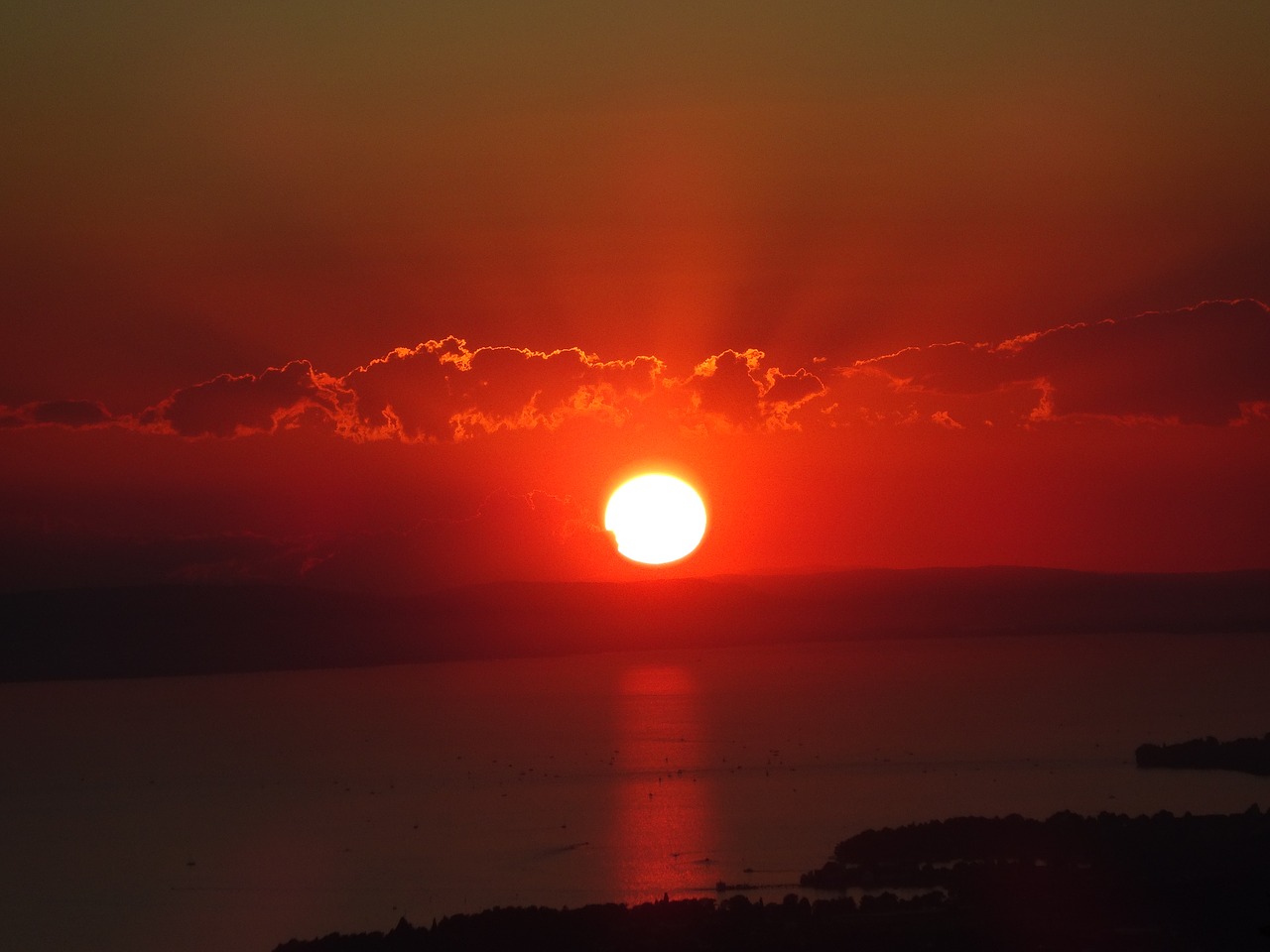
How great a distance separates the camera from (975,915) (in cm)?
2200

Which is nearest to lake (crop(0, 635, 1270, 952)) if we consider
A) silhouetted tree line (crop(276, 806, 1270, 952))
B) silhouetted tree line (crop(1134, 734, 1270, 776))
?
silhouetted tree line (crop(1134, 734, 1270, 776))

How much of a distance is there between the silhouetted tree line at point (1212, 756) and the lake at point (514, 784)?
1483 mm

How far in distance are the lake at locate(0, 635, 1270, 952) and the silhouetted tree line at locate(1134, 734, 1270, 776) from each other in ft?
4.86

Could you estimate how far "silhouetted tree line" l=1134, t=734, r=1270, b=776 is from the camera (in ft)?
150

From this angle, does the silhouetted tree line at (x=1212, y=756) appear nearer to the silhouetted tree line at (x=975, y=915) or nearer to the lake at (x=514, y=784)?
the lake at (x=514, y=784)

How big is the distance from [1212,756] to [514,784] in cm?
2412

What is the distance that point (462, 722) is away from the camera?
7312 cm

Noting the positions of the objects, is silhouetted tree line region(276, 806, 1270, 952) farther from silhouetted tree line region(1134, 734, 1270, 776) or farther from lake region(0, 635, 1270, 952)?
silhouetted tree line region(1134, 734, 1270, 776)

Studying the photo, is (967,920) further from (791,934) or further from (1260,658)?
(1260,658)

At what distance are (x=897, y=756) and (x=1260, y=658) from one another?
74677 millimetres

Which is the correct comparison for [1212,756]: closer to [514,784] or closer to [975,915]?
[514,784]

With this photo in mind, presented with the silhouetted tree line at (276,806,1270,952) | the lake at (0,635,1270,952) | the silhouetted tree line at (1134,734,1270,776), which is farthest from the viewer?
the silhouetted tree line at (1134,734,1270,776)

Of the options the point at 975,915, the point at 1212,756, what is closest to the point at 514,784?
the point at 1212,756

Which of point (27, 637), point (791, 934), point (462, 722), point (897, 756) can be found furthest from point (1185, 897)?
point (27, 637)
